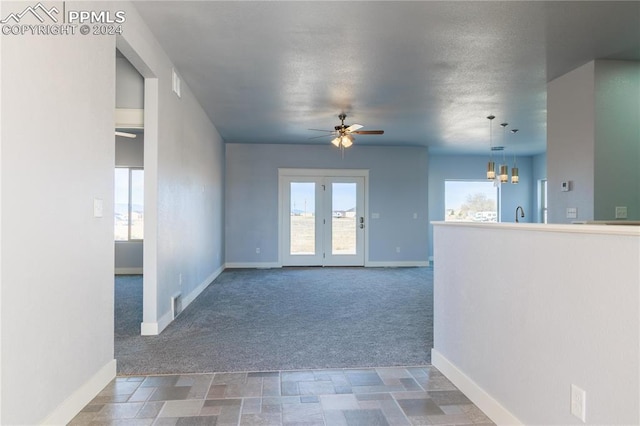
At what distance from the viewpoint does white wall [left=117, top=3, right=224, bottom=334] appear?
3.43 m

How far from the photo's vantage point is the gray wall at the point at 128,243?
7.33m

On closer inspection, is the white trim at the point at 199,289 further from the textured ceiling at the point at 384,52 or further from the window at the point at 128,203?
the textured ceiling at the point at 384,52

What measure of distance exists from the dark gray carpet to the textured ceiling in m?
2.60

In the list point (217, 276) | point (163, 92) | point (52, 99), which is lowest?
point (217, 276)

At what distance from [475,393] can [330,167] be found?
21.3 ft

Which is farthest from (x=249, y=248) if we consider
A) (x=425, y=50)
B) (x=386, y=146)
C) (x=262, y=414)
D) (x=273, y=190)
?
(x=262, y=414)

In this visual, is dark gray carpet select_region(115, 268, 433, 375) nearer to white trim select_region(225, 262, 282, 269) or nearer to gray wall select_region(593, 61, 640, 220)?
white trim select_region(225, 262, 282, 269)

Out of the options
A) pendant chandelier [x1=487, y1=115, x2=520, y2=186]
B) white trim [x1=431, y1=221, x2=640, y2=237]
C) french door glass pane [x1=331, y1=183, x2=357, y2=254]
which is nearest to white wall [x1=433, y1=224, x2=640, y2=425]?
white trim [x1=431, y1=221, x2=640, y2=237]

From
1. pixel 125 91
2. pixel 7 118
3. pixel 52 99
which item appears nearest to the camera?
pixel 7 118

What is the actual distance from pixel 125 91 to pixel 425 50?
306 centimetres

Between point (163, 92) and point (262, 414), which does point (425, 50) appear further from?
point (262, 414)

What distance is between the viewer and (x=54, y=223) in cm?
194

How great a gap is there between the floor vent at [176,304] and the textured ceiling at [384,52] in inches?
95.0

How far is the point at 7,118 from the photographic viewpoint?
1608mm
